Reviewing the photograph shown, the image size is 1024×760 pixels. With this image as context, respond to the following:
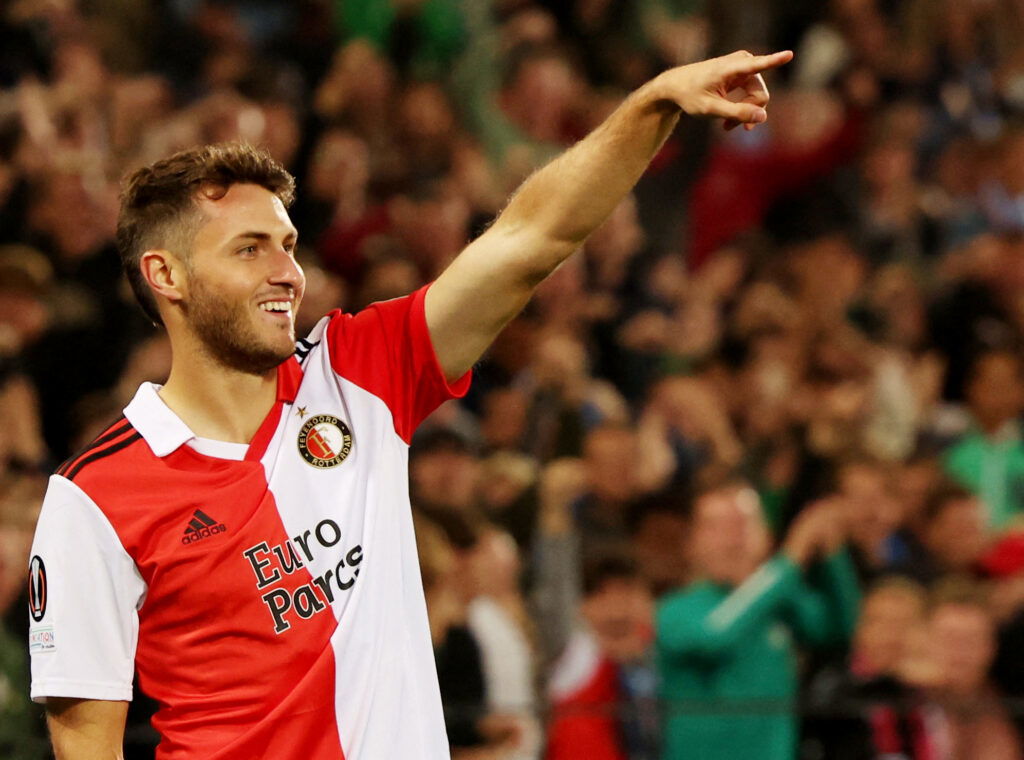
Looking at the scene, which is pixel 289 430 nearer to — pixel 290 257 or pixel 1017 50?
pixel 290 257

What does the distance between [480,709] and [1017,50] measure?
261 inches

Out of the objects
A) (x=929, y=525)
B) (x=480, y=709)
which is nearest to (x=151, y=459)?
(x=480, y=709)

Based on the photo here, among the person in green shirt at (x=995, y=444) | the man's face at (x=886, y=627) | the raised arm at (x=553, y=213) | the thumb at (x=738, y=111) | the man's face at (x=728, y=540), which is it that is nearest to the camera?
the thumb at (x=738, y=111)

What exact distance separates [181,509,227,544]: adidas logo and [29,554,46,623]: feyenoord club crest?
0.86ft

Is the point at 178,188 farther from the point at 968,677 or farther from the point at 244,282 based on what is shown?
the point at 968,677

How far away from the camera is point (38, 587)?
313cm

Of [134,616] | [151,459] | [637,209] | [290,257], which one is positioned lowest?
[134,616]

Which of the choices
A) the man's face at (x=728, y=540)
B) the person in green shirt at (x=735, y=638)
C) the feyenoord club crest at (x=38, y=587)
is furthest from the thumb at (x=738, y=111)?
the man's face at (x=728, y=540)

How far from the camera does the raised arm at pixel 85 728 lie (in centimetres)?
309

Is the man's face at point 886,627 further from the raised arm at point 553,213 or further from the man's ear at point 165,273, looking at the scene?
the man's ear at point 165,273

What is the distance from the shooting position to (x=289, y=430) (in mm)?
3234

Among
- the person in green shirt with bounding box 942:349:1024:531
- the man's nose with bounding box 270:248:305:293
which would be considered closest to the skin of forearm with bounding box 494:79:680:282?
the man's nose with bounding box 270:248:305:293

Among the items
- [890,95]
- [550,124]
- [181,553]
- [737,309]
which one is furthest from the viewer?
[890,95]

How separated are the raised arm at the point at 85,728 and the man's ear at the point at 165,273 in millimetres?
749
